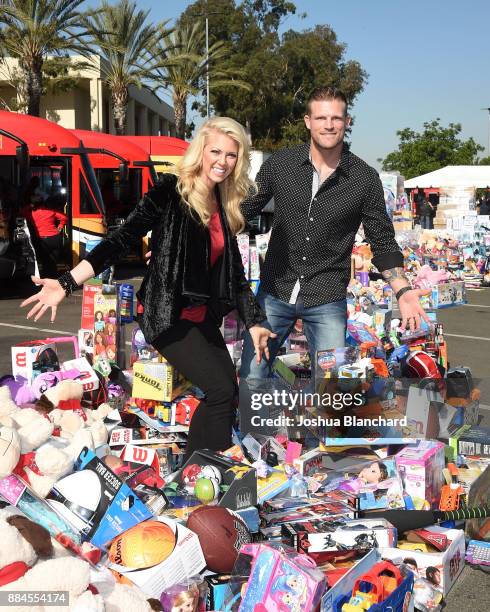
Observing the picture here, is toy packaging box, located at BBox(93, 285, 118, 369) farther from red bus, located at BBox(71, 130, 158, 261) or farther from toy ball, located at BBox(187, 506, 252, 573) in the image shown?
red bus, located at BBox(71, 130, 158, 261)

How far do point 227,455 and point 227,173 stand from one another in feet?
4.71

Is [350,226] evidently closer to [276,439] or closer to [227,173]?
[227,173]

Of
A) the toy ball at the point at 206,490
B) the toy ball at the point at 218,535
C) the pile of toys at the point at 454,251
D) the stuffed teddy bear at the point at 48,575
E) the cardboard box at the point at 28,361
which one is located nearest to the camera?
the stuffed teddy bear at the point at 48,575

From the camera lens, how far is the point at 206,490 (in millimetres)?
3438

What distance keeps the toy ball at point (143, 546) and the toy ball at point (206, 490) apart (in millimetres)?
423

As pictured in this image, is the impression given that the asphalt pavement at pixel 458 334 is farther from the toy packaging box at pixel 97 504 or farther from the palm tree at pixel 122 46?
the palm tree at pixel 122 46

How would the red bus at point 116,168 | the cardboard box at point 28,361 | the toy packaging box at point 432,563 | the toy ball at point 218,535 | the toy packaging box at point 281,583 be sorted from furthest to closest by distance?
the red bus at point 116,168 → the cardboard box at point 28,361 → the toy packaging box at point 432,563 → the toy ball at point 218,535 → the toy packaging box at point 281,583

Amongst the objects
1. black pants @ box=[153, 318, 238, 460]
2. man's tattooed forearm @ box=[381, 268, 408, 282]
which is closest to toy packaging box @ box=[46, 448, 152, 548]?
black pants @ box=[153, 318, 238, 460]

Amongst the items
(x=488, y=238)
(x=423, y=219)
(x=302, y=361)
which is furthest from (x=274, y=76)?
(x=302, y=361)

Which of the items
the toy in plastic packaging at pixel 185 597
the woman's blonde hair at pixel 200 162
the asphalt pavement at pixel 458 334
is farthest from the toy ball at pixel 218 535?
the woman's blonde hair at pixel 200 162

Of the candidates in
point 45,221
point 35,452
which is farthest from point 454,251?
point 35,452

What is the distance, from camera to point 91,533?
10.2ft

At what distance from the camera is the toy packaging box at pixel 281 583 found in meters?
2.66

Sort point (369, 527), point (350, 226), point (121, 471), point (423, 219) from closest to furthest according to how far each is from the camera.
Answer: point (369, 527) < point (121, 471) < point (350, 226) < point (423, 219)
